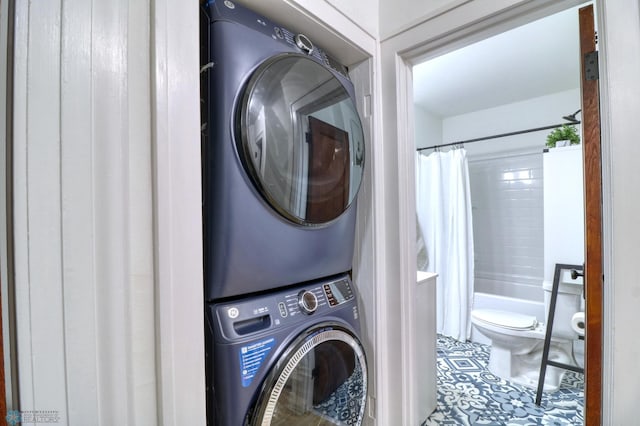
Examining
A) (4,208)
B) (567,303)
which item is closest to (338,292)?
(4,208)

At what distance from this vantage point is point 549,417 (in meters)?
1.68

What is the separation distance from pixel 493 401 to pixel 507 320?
2.01 feet

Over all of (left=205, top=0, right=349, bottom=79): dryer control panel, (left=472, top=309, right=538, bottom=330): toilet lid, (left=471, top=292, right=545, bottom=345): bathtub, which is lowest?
(left=471, top=292, right=545, bottom=345): bathtub

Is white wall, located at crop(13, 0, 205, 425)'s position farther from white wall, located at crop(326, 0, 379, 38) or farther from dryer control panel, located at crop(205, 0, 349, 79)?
white wall, located at crop(326, 0, 379, 38)

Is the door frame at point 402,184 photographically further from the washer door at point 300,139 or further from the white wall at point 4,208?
the white wall at point 4,208

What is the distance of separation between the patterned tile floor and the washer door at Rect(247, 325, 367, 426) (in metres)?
1.05

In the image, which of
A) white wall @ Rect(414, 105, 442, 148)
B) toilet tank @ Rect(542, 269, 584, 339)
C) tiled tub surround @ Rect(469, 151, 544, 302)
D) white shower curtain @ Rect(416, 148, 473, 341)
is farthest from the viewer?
white wall @ Rect(414, 105, 442, 148)

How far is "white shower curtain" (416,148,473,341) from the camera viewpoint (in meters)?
2.81

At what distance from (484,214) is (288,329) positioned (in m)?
3.40

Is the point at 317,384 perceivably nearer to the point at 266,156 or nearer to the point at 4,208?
the point at 266,156

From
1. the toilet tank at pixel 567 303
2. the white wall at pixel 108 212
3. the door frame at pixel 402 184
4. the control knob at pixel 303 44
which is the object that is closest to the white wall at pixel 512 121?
the toilet tank at pixel 567 303

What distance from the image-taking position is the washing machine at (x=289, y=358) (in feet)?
2.24

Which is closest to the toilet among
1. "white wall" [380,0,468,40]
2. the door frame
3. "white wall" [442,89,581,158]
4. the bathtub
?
the bathtub

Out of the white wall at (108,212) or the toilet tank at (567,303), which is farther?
the toilet tank at (567,303)
